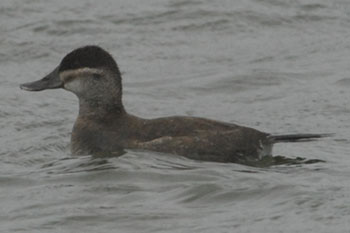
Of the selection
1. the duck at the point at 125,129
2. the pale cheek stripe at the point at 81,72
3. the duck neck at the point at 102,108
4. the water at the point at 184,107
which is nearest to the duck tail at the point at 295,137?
the duck at the point at 125,129

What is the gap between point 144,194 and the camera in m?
9.98

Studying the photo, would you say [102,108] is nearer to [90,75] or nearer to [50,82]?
[90,75]

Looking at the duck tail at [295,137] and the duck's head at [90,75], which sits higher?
the duck's head at [90,75]

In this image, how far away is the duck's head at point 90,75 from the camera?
36.9 ft

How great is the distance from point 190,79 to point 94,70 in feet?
14.1

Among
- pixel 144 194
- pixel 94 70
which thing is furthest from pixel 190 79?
pixel 144 194

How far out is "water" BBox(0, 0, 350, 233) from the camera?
938cm

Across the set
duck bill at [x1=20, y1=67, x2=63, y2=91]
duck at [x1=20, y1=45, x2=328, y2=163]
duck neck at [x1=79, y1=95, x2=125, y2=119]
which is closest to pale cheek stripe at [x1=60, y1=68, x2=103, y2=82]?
duck at [x1=20, y1=45, x2=328, y2=163]

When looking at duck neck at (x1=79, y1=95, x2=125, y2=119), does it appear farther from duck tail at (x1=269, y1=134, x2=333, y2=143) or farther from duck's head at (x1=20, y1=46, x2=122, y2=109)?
duck tail at (x1=269, y1=134, x2=333, y2=143)

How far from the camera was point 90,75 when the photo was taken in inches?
446

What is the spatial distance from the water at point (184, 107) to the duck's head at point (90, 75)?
0.68 meters

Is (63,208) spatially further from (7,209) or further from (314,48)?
(314,48)

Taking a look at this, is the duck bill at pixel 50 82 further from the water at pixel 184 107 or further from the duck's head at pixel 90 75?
the water at pixel 184 107

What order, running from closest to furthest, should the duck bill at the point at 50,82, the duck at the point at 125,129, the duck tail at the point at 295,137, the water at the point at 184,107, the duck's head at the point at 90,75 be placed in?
the water at the point at 184,107 → the duck at the point at 125,129 → the duck tail at the point at 295,137 → the duck's head at the point at 90,75 → the duck bill at the point at 50,82
